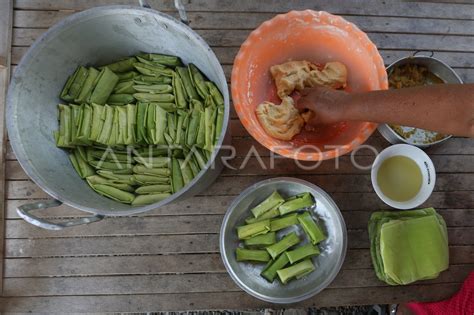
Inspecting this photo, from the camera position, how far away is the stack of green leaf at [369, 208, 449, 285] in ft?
3.41

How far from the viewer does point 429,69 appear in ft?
3.76

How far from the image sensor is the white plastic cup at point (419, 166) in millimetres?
1038

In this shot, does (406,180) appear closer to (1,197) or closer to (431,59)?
(431,59)

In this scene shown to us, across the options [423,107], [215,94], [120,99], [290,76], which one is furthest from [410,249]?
[120,99]

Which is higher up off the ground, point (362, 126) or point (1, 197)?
point (362, 126)

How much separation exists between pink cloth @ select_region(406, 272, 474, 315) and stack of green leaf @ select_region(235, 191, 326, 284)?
34 centimetres

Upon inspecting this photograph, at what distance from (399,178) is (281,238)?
1.18 ft

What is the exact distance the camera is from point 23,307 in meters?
1.09

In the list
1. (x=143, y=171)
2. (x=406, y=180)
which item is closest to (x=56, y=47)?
(x=143, y=171)

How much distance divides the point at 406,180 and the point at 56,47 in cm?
96

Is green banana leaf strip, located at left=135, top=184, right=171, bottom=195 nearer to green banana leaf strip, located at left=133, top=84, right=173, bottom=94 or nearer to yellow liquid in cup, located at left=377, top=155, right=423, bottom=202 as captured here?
green banana leaf strip, located at left=133, top=84, right=173, bottom=94

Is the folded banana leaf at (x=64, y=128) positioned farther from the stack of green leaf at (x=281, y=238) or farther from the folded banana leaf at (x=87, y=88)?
the stack of green leaf at (x=281, y=238)

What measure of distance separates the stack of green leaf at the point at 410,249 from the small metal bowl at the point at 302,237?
0.12m

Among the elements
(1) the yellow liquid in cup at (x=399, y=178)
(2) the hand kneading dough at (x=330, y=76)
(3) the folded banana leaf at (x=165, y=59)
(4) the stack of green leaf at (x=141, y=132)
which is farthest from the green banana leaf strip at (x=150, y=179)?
(1) the yellow liquid in cup at (x=399, y=178)
